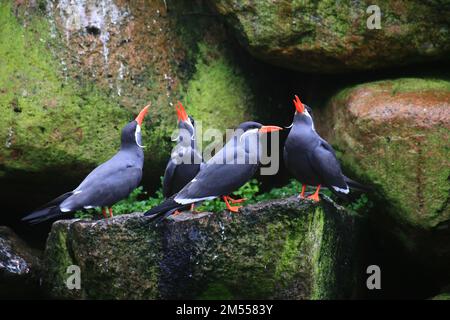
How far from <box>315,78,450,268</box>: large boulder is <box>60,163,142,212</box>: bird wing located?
2.03 m

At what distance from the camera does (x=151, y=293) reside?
6547 mm

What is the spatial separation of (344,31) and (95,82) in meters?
2.44

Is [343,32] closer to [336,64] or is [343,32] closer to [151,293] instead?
[336,64]

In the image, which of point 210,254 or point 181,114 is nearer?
point 210,254

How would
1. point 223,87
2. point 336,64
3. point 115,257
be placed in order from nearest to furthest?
1. point 115,257
2. point 336,64
3. point 223,87

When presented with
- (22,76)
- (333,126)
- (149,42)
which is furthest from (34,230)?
(333,126)

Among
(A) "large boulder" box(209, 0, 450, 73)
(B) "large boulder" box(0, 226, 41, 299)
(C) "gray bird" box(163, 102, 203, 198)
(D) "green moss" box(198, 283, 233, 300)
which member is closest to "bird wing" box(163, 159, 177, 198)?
(C) "gray bird" box(163, 102, 203, 198)

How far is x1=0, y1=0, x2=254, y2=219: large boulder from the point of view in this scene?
7.89 metres

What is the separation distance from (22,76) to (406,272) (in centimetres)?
413

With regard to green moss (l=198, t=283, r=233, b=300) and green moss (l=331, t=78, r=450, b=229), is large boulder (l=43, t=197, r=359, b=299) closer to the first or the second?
green moss (l=198, t=283, r=233, b=300)

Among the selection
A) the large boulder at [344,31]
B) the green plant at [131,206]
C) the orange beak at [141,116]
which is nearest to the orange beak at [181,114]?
the orange beak at [141,116]

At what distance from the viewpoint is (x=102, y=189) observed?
6.88 meters

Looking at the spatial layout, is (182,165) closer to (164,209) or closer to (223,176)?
(223,176)

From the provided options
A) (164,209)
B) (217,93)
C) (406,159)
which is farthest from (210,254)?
(217,93)
